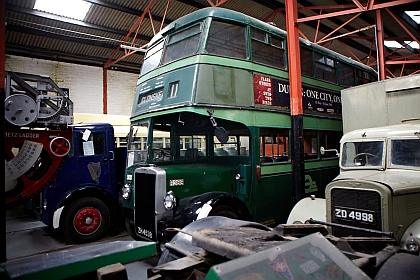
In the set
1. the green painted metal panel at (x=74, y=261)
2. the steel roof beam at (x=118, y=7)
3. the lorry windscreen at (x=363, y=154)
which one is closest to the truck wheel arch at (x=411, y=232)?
the lorry windscreen at (x=363, y=154)

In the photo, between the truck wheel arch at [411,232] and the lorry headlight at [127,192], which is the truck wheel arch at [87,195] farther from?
the truck wheel arch at [411,232]

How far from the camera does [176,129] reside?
5.68m

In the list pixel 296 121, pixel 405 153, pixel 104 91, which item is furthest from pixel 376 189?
pixel 104 91

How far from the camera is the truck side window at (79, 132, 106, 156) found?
6.46 metres

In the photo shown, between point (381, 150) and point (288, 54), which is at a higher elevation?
point (288, 54)

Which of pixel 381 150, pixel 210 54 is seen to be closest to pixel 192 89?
pixel 210 54

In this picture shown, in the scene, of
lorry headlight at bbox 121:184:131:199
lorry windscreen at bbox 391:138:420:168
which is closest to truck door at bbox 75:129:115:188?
lorry headlight at bbox 121:184:131:199

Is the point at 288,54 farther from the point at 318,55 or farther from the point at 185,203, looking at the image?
the point at 185,203

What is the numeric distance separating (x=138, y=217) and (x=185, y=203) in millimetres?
852

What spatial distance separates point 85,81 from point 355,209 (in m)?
13.7

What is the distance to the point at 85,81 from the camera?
1452cm

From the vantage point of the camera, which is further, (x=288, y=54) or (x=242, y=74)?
(x=288, y=54)

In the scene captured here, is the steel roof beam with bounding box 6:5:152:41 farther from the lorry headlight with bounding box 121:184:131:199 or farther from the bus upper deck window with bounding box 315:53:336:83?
the lorry headlight with bounding box 121:184:131:199

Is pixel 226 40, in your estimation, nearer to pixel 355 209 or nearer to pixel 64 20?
pixel 355 209
